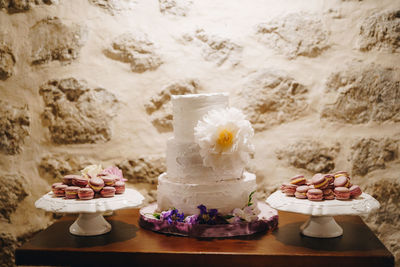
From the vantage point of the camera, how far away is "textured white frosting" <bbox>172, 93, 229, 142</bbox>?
Result: 126cm

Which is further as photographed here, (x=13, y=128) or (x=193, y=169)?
(x=13, y=128)

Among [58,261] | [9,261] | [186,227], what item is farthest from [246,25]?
[9,261]

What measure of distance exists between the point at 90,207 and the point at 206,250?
33 cm

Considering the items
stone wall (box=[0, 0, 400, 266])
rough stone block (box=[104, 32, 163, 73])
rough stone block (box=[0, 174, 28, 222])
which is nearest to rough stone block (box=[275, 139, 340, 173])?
stone wall (box=[0, 0, 400, 266])

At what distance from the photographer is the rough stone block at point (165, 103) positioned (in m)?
1.55

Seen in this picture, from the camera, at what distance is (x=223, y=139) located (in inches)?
46.8

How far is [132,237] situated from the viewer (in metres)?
1.23

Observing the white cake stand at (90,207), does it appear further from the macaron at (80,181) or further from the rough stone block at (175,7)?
the rough stone block at (175,7)

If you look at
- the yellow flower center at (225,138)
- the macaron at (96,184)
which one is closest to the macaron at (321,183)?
the yellow flower center at (225,138)

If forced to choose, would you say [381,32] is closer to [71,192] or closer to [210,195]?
[210,195]

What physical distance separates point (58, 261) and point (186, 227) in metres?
0.35

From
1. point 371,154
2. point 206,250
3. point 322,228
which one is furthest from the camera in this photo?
point 371,154

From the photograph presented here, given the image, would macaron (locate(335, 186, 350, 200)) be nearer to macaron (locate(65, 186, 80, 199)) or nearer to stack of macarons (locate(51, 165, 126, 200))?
stack of macarons (locate(51, 165, 126, 200))

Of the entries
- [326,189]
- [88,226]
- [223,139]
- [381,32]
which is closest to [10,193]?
[88,226]
